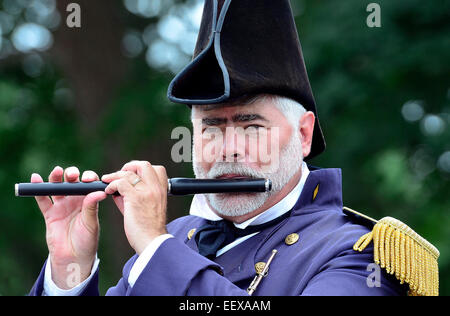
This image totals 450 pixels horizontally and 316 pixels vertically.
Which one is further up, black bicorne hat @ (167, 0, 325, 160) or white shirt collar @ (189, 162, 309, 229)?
black bicorne hat @ (167, 0, 325, 160)

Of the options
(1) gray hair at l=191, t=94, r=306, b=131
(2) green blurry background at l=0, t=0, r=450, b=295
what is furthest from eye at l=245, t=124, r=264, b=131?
(2) green blurry background at l=0, t=0, r=450, b=295

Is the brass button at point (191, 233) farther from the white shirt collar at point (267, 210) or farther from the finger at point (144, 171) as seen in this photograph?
the finger at point (144, 171)

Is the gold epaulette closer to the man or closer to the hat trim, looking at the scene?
the man

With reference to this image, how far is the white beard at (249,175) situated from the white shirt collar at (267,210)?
6cm

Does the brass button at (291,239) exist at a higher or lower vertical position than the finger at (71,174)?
lower

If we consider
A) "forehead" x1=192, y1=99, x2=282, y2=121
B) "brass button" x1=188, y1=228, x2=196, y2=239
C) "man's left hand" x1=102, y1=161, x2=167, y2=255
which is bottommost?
"brass button" x1=188, y1=228, x2=196, y2=239

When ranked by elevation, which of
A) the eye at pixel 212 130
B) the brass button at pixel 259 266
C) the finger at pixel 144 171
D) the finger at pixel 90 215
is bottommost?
the brass button at pixel 259 266

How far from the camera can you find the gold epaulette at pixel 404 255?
9.45ft

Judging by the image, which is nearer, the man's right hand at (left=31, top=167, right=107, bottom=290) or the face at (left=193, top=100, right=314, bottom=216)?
the face at (left=193, top=100, right=314, bottom=216)

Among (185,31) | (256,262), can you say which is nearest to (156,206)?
(256,262)

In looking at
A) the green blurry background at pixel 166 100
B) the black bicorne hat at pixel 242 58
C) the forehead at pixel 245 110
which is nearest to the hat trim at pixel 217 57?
the black bicorne hat at pixel 242 58

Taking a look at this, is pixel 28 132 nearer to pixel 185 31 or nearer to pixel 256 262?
pixel 185 31

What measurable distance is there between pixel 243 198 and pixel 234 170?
14 cm

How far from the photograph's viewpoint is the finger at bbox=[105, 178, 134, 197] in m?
2.93
